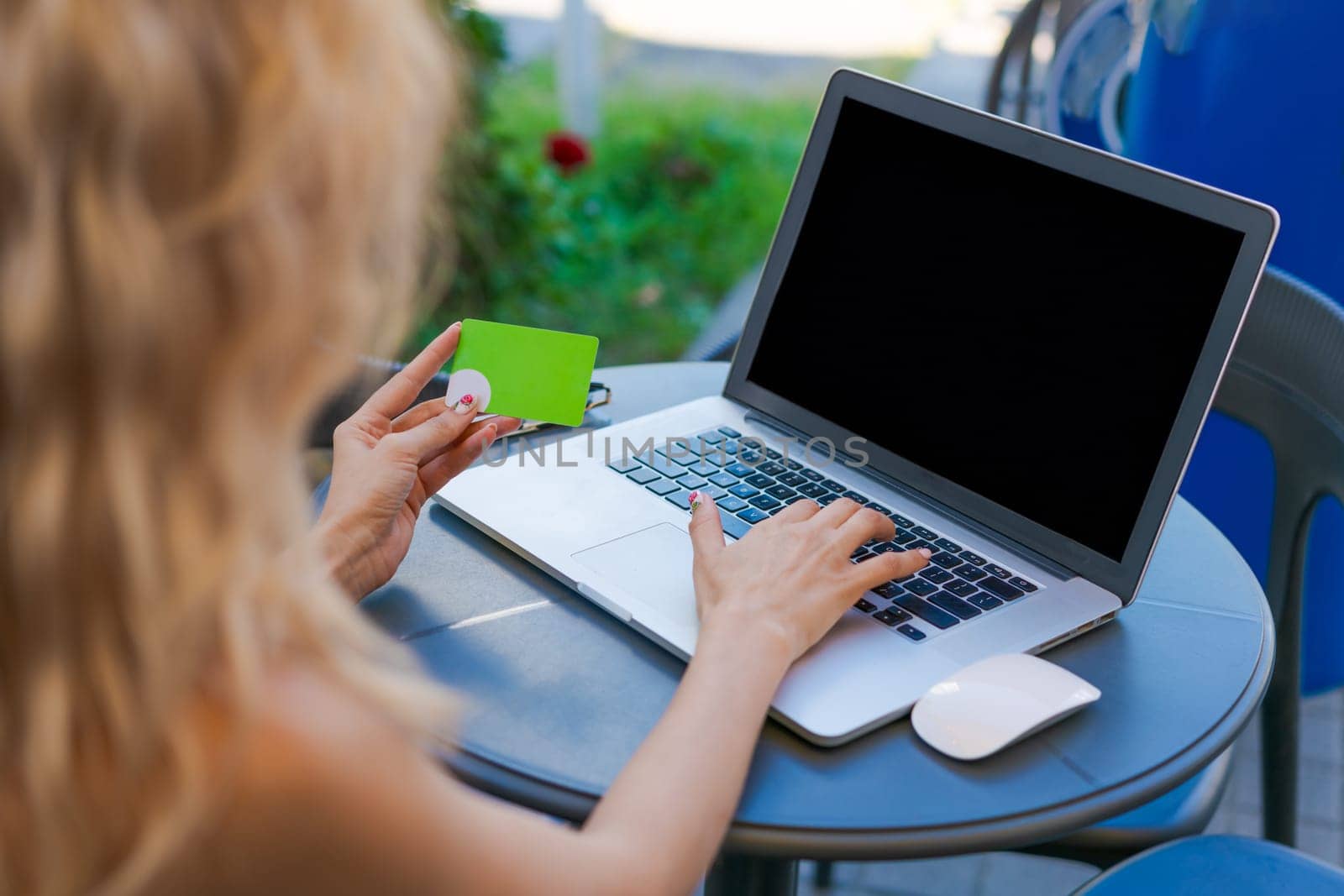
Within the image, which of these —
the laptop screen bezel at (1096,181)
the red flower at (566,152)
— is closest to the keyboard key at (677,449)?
the laptop screen bezel at (1096,181)

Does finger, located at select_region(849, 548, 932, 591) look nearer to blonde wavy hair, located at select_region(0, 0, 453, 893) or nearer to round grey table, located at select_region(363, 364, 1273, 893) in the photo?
round grey table, located at select_region(363, 364, 1273, 893)

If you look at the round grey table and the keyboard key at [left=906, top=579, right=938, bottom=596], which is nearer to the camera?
the round grey table

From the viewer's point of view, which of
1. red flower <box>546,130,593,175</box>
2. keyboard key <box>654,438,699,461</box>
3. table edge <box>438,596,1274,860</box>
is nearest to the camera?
table edge <box>438,596,1274,860</box>

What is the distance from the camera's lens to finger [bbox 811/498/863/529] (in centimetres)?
99

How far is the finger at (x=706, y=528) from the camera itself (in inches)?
38.3

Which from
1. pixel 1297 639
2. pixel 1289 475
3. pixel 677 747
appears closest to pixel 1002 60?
pixel 1289 475

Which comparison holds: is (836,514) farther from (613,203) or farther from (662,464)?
(613,203)

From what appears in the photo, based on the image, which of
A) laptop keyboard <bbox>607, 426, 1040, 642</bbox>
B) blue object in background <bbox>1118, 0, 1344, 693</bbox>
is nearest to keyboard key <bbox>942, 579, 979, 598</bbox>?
laptop keyboard <bbox>607, 426, 1040, 642</bbox>

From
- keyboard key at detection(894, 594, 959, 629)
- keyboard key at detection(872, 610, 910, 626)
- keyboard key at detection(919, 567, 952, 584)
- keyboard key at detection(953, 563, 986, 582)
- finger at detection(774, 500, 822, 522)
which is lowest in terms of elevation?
keyboard key at detection(872, 610, 910, 626)

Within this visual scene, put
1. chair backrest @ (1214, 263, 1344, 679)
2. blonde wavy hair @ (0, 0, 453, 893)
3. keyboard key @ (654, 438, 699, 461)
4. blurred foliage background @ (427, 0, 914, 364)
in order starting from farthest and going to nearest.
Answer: blurred foliage background @ (427, 0, 914, 364) → chair backrest @ (1214, 263, 1344, 679) → keyboard key @ (654, 438, 699, 461) → blonde wavy hair @ (0, 0, 453, 893)

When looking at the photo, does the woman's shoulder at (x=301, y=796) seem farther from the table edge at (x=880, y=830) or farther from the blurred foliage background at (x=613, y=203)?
the blurred foliage background at (x=613, y=203)

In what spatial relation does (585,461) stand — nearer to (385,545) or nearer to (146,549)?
(385,545)

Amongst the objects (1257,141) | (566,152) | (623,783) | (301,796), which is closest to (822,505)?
(623,783)

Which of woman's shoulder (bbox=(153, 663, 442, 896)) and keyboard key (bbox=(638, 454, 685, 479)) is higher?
woman's shoulder (bbox=(153, 663, 442, 896))
